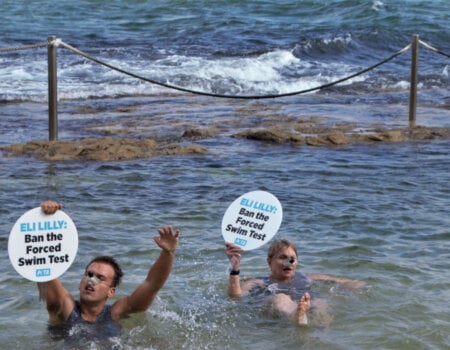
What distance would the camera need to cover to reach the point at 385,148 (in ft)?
39.6

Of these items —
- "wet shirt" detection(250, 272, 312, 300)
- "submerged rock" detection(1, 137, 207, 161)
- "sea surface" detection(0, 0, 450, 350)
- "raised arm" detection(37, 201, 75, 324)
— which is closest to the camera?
"raised arm" detection(37, 201, 75, 324)

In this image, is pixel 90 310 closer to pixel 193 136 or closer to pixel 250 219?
pixel 250 219

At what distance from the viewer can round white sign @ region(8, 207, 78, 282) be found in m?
5.54

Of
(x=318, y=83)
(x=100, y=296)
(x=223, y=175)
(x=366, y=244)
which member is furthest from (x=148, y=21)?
(x=100, y=296)

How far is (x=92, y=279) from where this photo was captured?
576cm

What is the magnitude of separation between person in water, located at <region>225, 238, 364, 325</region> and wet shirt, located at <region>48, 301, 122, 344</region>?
0.98m

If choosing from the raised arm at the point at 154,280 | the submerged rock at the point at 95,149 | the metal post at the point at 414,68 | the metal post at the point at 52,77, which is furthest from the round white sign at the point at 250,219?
the metal post at the point at 414,68

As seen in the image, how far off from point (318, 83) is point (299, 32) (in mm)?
6773

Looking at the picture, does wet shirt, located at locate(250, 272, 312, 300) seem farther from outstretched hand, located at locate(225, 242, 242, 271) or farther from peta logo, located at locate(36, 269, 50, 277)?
peta logo, located at locate(36, 269, 50, 277)

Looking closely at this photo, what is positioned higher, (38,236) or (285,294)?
(38,236)

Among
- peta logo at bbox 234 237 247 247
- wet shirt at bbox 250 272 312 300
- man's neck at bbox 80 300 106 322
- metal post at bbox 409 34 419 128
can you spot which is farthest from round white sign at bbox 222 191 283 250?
metal post at bbox 409 34 419 128

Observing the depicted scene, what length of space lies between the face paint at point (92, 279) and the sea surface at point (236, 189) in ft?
1.22

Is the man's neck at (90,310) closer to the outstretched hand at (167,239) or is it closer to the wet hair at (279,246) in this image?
the outstretched hand at (167,239)

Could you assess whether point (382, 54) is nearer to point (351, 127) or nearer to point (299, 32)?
point (299, 32)
